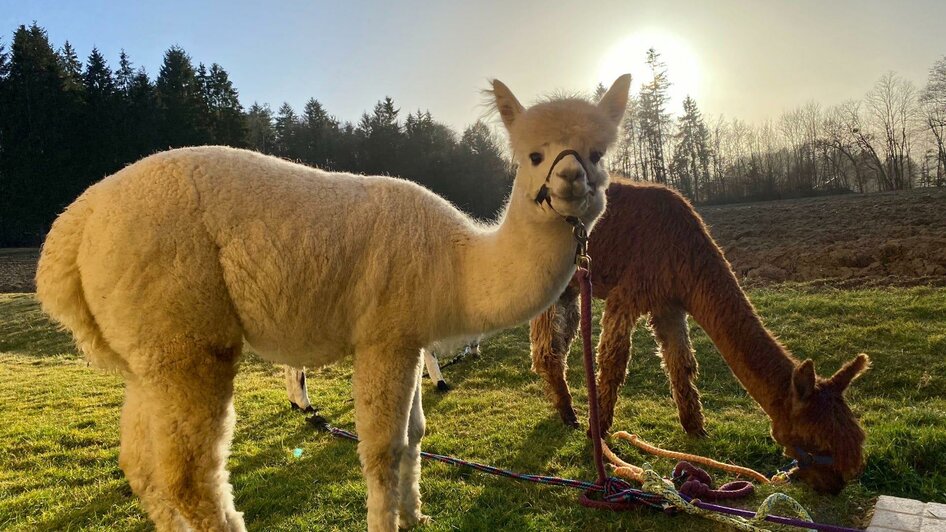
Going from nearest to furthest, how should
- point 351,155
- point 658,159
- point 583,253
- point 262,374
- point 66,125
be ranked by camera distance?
point 583,253 < point 262,374 < point 66,125 < point 351,155 < point 658,159

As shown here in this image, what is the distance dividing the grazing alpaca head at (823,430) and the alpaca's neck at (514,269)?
6.36 feet

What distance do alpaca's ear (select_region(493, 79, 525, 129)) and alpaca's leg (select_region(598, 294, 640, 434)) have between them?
241 centimetres

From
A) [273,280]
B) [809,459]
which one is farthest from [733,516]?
[273,280]

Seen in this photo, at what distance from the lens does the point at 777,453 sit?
3908 mm

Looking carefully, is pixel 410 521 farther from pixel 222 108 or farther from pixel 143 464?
pixel 222 108

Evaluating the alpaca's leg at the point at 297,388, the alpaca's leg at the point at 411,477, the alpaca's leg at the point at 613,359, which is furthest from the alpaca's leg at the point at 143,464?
the alpaca's leg at the point at 613,359

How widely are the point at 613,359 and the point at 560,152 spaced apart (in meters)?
2.70

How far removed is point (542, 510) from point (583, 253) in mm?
1854

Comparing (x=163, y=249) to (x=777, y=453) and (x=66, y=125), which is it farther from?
(x=66, y=125)

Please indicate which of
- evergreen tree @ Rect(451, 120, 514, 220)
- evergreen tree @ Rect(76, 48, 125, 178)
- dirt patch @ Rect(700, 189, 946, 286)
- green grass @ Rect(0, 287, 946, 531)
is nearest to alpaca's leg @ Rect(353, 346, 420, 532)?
green grass @ Rect(0, 287, 946, 531)

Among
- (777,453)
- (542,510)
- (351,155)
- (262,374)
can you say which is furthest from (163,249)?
(351,155)

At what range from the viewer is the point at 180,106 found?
108 ft

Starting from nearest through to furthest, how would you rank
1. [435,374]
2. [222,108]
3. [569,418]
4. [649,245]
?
[649,245], [569,418], [435,374], [222,108]

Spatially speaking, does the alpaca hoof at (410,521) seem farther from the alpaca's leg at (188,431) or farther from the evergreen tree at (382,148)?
the evergreen tree at (382,148)
